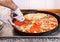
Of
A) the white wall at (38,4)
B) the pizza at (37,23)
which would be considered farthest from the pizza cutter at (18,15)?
the white wall at (38,4)

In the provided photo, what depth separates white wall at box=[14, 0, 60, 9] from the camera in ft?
4.98

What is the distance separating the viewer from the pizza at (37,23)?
3.53 feet

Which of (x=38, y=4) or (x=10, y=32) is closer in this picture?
(x=10, y=32)

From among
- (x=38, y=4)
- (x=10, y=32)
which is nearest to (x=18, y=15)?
(x=10, y=32)

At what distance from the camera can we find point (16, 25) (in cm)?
109

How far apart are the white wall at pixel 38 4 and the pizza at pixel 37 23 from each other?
258 mm

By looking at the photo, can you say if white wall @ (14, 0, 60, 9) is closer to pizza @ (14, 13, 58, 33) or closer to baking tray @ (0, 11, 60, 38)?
pizza @ (14, 13, 58, 33)

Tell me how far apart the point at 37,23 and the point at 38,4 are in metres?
0.41

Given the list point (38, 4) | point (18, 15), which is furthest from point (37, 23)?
point (38, 4)

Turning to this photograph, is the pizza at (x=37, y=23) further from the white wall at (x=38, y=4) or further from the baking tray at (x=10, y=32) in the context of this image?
the white wall at (x=38, y=4)

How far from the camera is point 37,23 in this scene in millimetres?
1165

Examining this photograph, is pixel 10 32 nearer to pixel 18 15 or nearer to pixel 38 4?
pixel 18 15

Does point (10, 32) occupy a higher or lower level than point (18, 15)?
lower

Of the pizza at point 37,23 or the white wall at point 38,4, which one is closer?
the pizza at point 37,23
